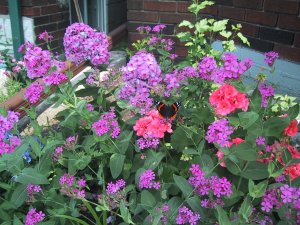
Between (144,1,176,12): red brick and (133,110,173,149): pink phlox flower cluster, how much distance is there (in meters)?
2.42

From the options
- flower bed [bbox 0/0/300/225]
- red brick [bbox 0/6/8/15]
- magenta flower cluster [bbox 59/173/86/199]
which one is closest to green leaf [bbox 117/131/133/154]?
flower bed [bbox 0/0/300/225]

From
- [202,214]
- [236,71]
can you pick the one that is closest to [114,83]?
[236,71]

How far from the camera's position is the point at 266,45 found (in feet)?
9.41

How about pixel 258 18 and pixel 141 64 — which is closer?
pixel 141 64

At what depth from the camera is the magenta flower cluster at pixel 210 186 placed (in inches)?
48.0

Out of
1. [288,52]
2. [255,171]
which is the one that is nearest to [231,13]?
[288,52]

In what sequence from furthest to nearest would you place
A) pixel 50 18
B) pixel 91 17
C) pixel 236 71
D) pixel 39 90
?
1. pixel 91 17
2. pixel 50 18
3. pixel 39 90
4. pixel 236 71

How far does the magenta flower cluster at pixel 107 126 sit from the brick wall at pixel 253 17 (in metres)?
1.73

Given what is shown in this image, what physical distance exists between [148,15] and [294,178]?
107 inches

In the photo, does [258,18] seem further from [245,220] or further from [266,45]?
[245,220]

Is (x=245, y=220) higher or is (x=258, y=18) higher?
(x=258, y=18)

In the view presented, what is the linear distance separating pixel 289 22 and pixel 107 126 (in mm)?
1816

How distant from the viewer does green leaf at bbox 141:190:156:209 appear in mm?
1321

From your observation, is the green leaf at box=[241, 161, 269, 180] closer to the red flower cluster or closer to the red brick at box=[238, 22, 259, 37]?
the red flower cluster
